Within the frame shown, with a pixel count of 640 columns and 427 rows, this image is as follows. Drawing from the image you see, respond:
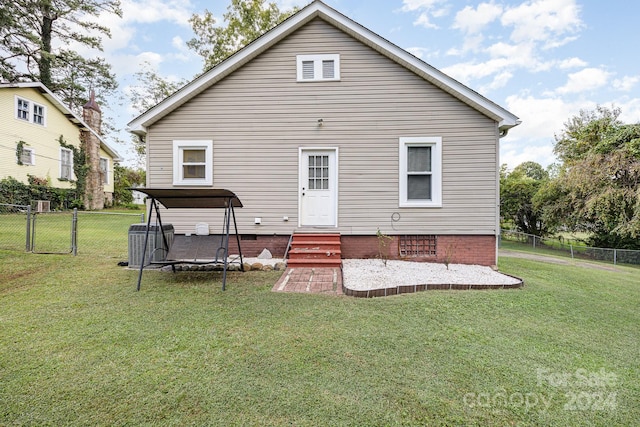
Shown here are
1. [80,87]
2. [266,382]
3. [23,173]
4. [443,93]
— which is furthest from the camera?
[80,87]

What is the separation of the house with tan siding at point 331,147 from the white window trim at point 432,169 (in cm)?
2

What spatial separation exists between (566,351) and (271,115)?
6.81 m

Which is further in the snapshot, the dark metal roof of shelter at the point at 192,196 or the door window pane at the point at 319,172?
the door window pane at the point at 319,172

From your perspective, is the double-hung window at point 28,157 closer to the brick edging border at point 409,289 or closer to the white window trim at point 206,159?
the white window trim at point 206,159

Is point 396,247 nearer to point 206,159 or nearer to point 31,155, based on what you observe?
point 206,159

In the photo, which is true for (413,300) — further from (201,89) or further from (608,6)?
(608,6)

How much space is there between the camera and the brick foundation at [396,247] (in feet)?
22.8

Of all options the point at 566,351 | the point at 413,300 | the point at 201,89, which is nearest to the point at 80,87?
the point at 201,89

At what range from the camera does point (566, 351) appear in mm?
2855

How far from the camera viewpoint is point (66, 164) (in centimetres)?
1777

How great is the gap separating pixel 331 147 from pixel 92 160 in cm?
1968

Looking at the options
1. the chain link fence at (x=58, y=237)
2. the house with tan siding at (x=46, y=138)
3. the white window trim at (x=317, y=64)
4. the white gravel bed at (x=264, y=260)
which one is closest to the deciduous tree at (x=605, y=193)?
the white window trim at (x=317, y=64)

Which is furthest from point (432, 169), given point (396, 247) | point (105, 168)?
point (105, 168)

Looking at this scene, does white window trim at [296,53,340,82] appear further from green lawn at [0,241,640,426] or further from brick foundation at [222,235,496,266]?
green lawn at [0,241,640,426]
